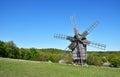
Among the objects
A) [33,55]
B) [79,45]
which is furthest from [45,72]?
[33,55]

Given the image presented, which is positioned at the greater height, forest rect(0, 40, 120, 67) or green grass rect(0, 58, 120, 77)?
forest rect(0, 40, 120, 67)

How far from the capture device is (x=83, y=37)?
188 ft

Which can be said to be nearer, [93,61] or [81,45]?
[81,45]

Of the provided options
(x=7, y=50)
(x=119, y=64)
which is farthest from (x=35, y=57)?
(x=119, y=64)

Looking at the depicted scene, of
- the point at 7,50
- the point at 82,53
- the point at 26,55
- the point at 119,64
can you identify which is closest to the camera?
the point at 82,53

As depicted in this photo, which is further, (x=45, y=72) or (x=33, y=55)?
(x=33, y=55)

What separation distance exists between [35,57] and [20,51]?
33.1ft

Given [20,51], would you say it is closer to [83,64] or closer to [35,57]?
[35,57]

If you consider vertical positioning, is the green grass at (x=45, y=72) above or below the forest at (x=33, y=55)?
below

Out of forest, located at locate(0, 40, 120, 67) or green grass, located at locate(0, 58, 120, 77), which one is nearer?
green grass, located at locate(0, 58, 120, 77)

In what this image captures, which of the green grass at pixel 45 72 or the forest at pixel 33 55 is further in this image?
the forest at pixel 33 55

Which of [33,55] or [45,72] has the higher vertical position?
[33,55]

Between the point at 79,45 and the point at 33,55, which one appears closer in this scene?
the point at 79,45

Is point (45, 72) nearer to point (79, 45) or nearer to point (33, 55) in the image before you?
point (79, 45)
